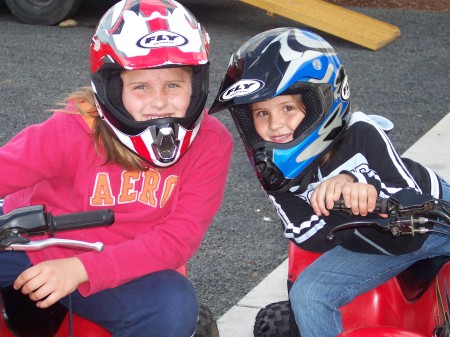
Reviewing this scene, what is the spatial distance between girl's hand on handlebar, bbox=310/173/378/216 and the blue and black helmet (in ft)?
1.12

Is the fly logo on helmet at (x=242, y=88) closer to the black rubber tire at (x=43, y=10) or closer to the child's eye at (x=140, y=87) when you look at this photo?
the child's eye at (x=140, y=87)

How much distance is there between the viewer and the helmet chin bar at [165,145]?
3014mm

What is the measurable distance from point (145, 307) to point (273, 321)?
3.76 feet

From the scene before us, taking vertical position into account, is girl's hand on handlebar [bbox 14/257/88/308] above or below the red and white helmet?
below

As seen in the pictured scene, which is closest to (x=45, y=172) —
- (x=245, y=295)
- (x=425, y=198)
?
(x=425, y=198)

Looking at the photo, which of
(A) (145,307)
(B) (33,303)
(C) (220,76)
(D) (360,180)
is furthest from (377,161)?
(C) (220,76)

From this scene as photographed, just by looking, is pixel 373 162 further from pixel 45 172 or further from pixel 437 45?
pixel 437 45

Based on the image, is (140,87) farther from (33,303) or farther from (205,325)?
(205,325)

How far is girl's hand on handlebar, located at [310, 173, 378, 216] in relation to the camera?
2592 mm

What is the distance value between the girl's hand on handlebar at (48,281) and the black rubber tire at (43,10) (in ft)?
27.3

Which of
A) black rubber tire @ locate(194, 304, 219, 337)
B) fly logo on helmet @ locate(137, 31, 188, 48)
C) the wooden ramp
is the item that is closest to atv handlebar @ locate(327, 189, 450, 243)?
fly logo on helmet @ locate(137, 31, 188, 48)

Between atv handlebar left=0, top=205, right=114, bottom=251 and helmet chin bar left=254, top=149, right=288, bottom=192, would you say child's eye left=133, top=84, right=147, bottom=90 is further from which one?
atv handlebar left=0, top=205, right=114, bottom=251

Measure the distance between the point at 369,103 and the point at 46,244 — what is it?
602 cm

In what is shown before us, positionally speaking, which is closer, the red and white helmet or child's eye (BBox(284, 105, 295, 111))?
the red and white helmet
